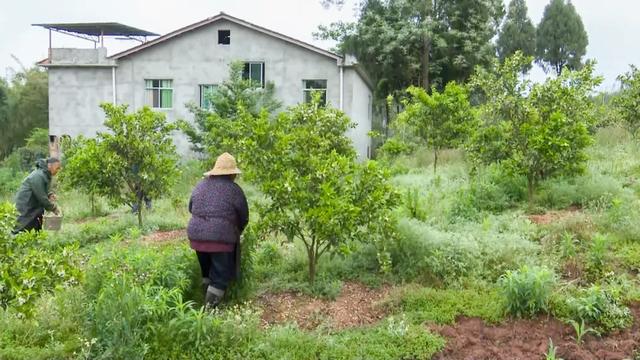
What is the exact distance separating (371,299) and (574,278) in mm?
2268

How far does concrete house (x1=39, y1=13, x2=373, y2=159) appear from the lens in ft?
75.5

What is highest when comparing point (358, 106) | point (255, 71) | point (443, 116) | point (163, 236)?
point (255, 71)

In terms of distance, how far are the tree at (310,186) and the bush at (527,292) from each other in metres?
1.37

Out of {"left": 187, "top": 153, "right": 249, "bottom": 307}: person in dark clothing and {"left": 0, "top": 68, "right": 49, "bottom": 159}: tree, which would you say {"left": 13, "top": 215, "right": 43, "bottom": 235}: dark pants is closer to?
{"left": 187, "top": 153, "right": 249, "bottom": 307}: person in dark clothing

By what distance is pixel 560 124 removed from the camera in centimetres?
893

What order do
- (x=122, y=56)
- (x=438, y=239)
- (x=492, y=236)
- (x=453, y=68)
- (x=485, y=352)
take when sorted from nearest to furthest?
(x=485, y=352)
(x=438, y=239)
(x=492, y=236)
(x=122, y=56)
(x=453, y=68)

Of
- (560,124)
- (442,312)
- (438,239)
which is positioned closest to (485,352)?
(442,312)

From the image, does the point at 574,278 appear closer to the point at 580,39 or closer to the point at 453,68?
the point at 453,68

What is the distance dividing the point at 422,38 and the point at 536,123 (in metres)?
18.7

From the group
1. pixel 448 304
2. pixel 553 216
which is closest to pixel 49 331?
pixel 448 304

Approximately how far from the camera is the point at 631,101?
551 inches

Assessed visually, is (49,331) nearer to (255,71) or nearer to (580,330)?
(580,330)

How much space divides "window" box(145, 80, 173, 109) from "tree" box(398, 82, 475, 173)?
12.7 meters

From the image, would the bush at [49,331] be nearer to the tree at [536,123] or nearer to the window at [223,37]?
the tree at [536,123]
